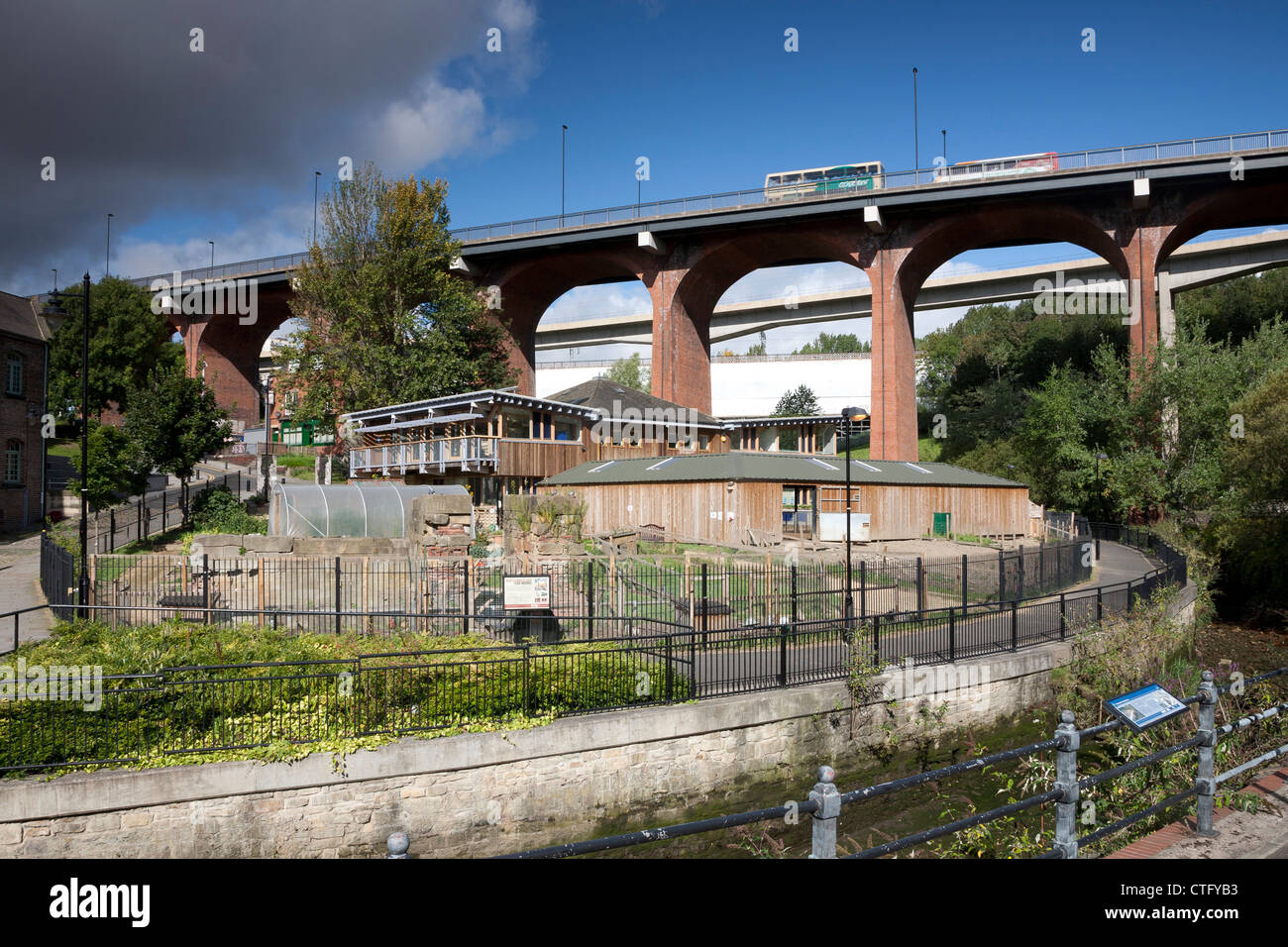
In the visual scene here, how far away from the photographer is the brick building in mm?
31906

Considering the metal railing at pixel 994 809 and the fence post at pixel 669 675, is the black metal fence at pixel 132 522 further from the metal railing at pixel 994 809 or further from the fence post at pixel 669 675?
the metal railing at pixel 994 809

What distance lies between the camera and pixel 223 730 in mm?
9219

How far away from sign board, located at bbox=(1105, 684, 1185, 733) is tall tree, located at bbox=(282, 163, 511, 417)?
38641 millimetres

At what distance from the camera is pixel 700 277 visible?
4734cm

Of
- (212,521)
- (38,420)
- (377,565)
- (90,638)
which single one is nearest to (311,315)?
(38,420)

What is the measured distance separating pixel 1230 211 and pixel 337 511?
1751 inches

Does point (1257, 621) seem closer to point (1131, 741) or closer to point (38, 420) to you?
point (1131, 741)

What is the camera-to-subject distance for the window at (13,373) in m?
32.3

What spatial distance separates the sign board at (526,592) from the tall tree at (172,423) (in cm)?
2293

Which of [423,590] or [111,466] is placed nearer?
[423,590]

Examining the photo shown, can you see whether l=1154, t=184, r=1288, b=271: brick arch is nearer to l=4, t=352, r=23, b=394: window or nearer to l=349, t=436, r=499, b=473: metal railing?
l=349, t=436, r=499, b=473: metal railing

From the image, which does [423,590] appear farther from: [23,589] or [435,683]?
[23,589]

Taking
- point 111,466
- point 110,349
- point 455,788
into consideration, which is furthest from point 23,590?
point 110,349

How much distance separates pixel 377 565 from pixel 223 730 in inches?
275
